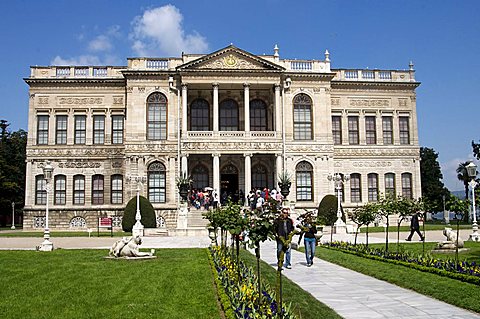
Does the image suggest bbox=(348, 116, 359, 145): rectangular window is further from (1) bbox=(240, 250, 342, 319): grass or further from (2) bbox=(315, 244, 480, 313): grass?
(1) bbox=(240, 250, 342, 319): grass

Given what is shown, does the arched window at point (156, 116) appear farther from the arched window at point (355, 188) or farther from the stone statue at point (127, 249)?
the stone statue at point (127, 249)

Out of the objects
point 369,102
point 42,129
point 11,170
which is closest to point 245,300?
point 42,129

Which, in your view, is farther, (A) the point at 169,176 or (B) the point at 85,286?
(A) the point at 169,176

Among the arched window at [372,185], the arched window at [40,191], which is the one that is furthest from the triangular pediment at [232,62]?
the arched window at [40,191]

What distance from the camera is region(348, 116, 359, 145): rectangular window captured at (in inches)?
1826

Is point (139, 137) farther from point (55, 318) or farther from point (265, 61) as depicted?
point (55, 318)

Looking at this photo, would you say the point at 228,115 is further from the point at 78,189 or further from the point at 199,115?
the point at 78,189

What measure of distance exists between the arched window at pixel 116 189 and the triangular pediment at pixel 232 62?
1098 cm

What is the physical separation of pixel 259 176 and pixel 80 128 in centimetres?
1634

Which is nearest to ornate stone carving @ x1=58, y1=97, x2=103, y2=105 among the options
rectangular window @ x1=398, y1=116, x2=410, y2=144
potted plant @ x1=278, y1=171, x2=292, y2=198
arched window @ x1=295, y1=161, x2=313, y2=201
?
potted plant @ x1=278, y1=171, x2=292, y2=198

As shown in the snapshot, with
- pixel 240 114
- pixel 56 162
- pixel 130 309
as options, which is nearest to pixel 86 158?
pixel 56 162

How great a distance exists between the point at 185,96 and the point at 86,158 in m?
10.4

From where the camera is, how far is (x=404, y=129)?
154 ft

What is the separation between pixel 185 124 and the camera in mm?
41906
